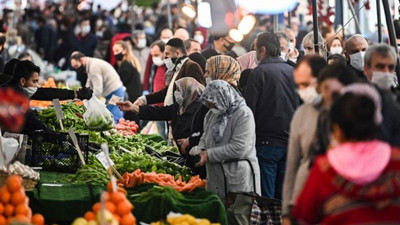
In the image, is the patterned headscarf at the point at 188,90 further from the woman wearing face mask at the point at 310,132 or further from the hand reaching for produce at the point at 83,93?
the woman wearing face mask at the point at 310,132

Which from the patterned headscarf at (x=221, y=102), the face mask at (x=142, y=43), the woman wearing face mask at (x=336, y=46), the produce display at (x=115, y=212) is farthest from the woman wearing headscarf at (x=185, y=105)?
the face mask at (x=142, y=43)

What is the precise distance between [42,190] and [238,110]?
180 centimetres

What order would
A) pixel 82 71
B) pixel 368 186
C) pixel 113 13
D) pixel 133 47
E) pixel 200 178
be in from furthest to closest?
pixel 113 13 → pixel 133 47 → pixel 82 71 → pixel 200 178 → pixel 368 186

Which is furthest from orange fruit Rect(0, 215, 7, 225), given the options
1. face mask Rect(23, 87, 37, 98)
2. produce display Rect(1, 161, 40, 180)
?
face mask Rect(23, 87, 37, 98)

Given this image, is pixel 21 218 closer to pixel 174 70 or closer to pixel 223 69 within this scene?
pixel 223 69

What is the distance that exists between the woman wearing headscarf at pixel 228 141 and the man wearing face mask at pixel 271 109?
904 mm

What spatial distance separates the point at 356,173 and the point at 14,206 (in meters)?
2.96

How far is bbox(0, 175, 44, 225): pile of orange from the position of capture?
25.0ft

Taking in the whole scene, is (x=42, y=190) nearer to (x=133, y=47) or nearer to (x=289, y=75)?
(x=289, y=75)

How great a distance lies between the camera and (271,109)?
34.9 feet

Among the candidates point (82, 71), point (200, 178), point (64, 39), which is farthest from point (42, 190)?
point (64, 39)

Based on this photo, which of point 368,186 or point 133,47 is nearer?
point 368,186

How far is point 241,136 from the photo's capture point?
9.41 m

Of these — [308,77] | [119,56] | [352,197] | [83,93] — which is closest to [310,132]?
[308,77]
